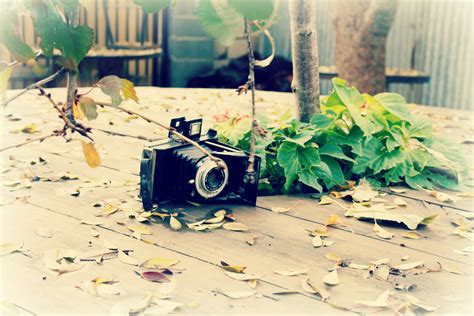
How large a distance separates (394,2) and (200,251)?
12.3 ft

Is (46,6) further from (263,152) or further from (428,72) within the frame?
(428,72)

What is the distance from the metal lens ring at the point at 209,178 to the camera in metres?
1.77

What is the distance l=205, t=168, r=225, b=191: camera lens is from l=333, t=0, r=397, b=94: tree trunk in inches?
134

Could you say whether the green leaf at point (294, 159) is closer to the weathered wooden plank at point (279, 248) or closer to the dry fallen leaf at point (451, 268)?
the weathered wooden plank at point (279, 248)

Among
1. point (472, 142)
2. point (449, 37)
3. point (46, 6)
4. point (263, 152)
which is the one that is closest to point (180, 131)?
point (263, 152)

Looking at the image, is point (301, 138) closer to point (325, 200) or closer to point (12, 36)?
point (325, 200)

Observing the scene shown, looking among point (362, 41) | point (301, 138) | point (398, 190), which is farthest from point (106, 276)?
point (362, 41)

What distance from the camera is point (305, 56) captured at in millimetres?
2230

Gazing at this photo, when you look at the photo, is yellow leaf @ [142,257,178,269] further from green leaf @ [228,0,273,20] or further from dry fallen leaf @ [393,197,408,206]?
dry fallen leaf @ [393,197,408,206]

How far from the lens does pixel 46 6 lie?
132 centimetres

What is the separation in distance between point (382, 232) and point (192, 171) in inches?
19.6

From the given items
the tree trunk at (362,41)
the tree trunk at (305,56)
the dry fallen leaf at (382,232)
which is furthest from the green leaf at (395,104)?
the tree trunk at (362,41)

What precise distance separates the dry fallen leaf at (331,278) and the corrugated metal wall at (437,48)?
18.5 feet

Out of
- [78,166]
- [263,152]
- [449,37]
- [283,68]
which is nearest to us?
[263,152]
